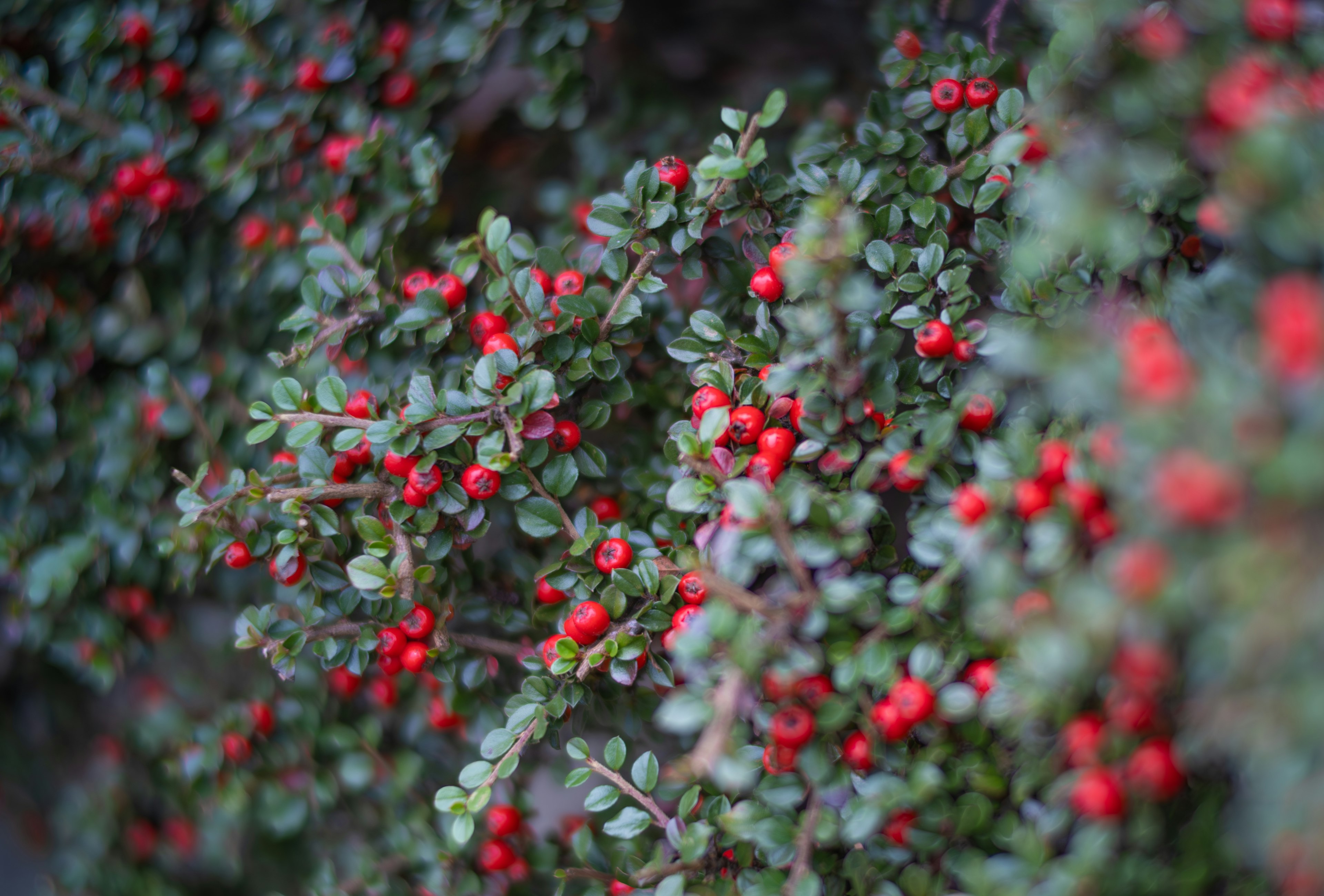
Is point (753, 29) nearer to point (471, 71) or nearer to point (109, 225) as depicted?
point (471, 71)

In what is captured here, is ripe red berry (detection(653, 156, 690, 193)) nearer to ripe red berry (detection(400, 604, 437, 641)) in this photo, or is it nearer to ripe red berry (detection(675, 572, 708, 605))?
ripe red berry (detection(675, 572, 708, 605))

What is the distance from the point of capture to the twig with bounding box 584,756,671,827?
3.85 ft

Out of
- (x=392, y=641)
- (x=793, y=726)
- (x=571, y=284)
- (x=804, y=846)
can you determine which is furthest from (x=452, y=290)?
(x=804, y=846)

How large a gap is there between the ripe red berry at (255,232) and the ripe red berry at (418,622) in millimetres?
919

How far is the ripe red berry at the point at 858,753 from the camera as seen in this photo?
1.03 meters

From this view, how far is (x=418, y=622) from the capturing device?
4.13 feet

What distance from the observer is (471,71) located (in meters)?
1.73

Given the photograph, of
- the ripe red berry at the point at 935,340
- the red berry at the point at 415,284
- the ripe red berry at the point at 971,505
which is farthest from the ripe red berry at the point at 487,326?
the ripe red berry at the point at 971,505

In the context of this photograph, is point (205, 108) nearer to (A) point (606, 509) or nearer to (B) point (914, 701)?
(A) point (606, 509)

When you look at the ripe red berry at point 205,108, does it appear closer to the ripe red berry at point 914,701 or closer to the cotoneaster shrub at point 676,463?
the cotoneaster shrub at point 676,463

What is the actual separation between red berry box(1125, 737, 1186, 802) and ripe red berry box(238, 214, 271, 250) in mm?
1713

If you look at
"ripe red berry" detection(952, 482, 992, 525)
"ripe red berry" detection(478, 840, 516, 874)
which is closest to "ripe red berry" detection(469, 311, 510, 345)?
"ripe red berry" detection(952, 482, 992, 525)

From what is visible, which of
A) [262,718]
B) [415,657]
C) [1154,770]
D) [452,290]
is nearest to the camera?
[1154,770]

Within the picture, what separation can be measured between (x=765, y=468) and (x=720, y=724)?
0.39 meters
